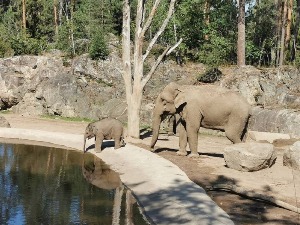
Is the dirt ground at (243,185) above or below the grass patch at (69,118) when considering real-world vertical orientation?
below

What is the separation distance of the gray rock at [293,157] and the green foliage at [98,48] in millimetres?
21289

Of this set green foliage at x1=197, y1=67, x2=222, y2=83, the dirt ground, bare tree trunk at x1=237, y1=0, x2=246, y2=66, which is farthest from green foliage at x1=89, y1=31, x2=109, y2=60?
the dirt ground

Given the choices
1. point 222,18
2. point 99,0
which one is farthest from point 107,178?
point 99,0

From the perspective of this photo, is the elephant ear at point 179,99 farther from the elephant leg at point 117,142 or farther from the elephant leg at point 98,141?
the elephant leg at point 98,141

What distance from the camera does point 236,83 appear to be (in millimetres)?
30859

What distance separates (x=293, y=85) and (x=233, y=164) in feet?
55.9

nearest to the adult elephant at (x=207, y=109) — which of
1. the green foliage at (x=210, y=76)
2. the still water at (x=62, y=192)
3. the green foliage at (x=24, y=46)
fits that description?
the still water at (x=62, y=192)

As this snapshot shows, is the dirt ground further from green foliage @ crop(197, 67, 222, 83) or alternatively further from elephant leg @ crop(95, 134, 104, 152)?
green foliage @ crop(197, 67, 222, 83)

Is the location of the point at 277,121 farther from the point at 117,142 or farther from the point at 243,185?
the point at 243,185

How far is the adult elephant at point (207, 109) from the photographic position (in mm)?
16812

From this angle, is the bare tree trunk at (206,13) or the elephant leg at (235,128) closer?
the elephant leg at (235,128)

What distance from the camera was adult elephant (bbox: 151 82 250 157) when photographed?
16.8m

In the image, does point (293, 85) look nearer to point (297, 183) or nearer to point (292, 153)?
point (292, 153)

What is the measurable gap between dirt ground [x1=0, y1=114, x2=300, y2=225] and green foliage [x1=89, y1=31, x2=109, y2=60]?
49.0 feet
